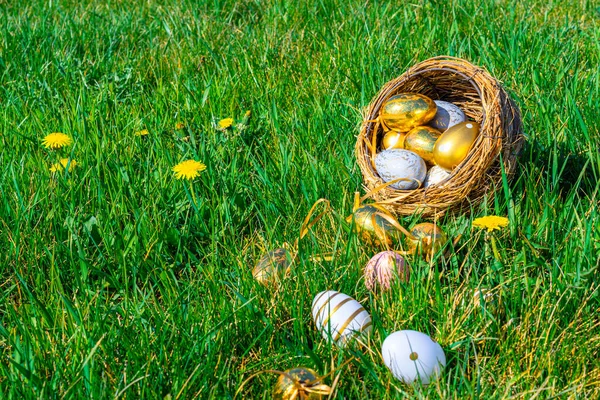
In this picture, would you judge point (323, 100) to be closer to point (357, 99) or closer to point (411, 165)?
point (357, 99)

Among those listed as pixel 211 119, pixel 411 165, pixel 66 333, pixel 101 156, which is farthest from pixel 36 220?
pixel 411 165

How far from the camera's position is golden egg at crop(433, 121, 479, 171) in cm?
237

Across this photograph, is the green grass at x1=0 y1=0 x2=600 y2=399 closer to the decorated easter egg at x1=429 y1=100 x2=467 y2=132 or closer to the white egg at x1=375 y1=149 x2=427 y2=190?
the white egg at x1=375 y1=149 x2=427 y2=190

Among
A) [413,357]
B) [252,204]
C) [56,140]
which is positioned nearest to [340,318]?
[413,357]

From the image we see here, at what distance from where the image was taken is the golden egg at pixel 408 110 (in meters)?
2.60

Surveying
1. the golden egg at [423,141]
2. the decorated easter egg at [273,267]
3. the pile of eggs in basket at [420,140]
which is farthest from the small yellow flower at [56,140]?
the golden egg at [423,141]

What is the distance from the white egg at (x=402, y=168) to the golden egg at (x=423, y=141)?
77mm

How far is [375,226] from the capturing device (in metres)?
2.23

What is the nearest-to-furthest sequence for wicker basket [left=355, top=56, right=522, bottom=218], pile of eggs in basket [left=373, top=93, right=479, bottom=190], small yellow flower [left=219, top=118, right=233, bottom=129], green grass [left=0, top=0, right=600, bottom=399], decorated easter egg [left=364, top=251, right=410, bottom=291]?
green grass [left=0, top=0, right=600, bottom=399] < decorated easter egg [left=364, top=251, right=410, bottom=291] < wicker basket [left=355, top=56, right=522, bottom=218] < pile of eggs in basket [left=373, top=93, right=479, bottom=190] < small yellow flower [left=219, top=118, right=233, bottom=129]

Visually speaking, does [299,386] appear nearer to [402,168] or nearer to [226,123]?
[402,168]

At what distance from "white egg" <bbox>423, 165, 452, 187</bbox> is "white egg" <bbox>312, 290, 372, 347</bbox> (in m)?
0.75

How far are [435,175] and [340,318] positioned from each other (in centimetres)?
88

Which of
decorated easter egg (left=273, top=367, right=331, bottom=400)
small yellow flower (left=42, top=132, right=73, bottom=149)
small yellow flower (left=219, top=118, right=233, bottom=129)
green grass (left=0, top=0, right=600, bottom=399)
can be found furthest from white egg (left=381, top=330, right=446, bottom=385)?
small yellow flower (left=42, top=132, right=73, bottom=149)

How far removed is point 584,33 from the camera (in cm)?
359
